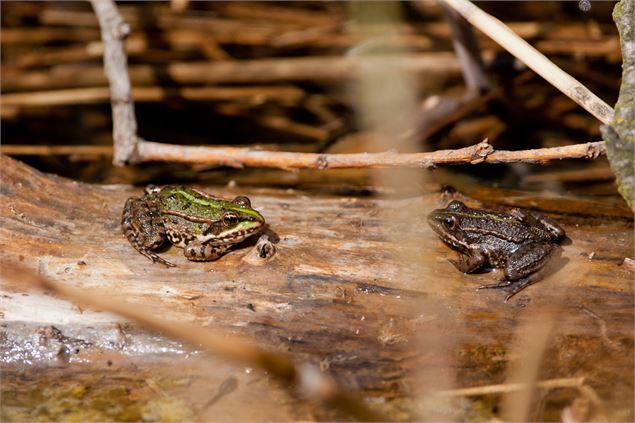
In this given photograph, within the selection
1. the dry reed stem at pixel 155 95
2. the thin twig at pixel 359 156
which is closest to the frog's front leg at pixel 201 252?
the thin twig at pixel 359 156

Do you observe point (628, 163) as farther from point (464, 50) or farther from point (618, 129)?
point (464, 50)

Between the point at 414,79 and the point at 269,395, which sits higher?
the point at 414,79

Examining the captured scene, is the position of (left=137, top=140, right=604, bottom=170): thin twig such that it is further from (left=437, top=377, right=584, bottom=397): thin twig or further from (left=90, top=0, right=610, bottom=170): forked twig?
(left=437, top=377, right=584, bottom=397): thin twig

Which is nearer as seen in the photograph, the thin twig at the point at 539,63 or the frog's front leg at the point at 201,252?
the thin twig at the point at 539,63

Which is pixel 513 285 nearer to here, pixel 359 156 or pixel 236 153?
pixel 359 156

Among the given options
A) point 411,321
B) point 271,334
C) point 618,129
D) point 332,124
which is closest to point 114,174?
point 332,124

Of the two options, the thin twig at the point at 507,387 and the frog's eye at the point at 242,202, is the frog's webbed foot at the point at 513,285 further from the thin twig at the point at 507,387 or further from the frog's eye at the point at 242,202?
the frog's eye at the point at 242,202

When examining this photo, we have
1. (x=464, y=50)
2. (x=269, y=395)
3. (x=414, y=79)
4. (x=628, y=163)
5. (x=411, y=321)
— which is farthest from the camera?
(x=414, y=79)

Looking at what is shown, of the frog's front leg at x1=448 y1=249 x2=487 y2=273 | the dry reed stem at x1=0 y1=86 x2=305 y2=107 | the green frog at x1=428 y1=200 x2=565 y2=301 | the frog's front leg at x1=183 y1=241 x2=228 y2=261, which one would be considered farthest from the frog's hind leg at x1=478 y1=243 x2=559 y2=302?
the dry reed stem at x1=0 y1=86 x2=305 y2=107
